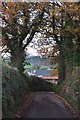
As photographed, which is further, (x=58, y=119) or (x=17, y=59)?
(x=17, y=59)

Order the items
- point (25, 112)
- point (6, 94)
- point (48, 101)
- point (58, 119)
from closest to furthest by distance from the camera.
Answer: point (6, 94), point (58, 119), point (25, 112), point (48, 101)

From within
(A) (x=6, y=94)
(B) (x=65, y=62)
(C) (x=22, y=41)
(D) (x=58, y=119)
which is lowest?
(D) (x=58, y=119)

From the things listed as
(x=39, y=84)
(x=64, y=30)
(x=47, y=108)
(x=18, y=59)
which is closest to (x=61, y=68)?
(x=39, y=84)

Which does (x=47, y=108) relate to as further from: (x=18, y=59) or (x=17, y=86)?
(x=18, y=59)

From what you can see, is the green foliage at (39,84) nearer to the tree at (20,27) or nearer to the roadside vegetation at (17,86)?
the roadside vegetation at (17,86)

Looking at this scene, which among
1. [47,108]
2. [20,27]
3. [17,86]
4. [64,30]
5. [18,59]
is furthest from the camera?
[18,59]

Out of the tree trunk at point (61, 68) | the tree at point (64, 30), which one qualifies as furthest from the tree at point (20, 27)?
the tree trunk at point (61, 68)

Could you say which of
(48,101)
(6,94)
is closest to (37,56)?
(48,101)

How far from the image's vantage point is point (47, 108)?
9.19 m

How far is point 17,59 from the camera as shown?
1220 cm

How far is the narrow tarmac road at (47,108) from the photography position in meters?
8.07

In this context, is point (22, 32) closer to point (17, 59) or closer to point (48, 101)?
point (17, 59)

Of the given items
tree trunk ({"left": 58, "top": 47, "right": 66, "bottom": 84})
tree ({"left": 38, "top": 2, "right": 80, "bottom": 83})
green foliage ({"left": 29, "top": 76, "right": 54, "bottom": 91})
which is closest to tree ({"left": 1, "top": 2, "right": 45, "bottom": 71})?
tree ({"left": 38, "top": 2, "right": 80, "bottom": 83})

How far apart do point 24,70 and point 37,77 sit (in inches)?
33.2
